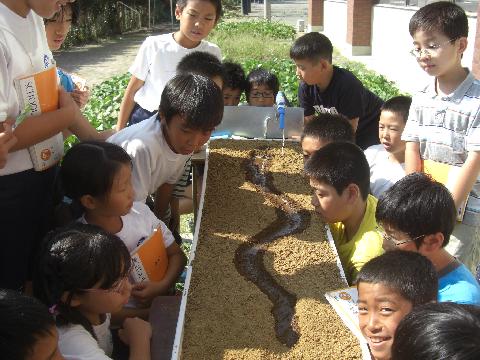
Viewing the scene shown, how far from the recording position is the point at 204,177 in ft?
9.68

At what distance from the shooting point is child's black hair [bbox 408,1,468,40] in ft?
8.68

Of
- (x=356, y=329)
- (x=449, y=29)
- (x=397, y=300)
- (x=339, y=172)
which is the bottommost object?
(x=356, y=329)

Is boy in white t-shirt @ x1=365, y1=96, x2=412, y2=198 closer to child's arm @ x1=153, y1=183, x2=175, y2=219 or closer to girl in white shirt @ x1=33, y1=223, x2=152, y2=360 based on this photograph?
child's arm @ x1=153, y1=183, x2=175, y2=219

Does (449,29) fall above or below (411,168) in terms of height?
above

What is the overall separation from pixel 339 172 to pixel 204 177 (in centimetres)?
77

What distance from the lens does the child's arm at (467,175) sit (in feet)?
8.36

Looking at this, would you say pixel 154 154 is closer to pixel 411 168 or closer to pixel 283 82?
pixel 411 168

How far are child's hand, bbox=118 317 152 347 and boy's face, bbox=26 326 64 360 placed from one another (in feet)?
1.44

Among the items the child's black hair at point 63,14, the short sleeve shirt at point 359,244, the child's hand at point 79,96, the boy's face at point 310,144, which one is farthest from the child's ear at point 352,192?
the child's black hair at point 63,14

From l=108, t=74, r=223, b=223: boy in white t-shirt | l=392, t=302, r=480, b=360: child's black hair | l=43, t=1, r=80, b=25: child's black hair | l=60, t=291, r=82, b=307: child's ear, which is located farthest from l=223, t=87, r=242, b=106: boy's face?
l=392, t=302, r=480, b=360: child's black hair

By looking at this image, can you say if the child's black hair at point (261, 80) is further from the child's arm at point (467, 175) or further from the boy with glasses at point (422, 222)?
the boy with glasses at point (422, 222)

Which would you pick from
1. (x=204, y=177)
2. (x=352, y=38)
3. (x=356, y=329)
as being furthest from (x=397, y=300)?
(x=352, y=38)

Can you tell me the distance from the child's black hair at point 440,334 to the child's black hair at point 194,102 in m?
1.47

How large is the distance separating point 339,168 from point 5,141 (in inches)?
56.2
